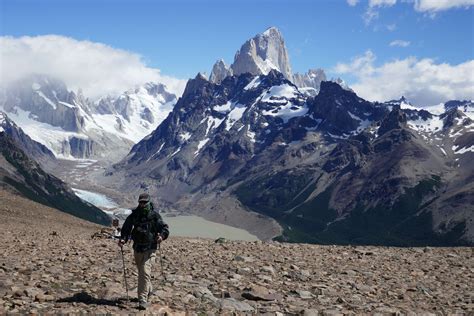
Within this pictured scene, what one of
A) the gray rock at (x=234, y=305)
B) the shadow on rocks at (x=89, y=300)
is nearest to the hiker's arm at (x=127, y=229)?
the shadow on rocks at (x=89, y=300)

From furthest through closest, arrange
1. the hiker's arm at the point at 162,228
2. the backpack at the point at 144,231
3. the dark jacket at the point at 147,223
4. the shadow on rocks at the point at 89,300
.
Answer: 1. the hiker's arm at the point at 162,228
2. the dark jacket at the point at 147,223
3. the backpack at the point at 144,231
4. the shadow on rocks at the point at 89,300

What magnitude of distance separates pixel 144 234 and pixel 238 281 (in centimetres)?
676

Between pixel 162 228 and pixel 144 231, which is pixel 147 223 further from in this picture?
pixel 162 228

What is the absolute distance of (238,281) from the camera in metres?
24.7

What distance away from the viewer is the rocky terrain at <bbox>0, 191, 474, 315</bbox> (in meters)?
19.2

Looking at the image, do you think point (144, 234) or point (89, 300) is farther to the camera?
point (144, 234)

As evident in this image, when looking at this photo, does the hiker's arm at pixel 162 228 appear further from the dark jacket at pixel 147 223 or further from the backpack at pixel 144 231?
the backpack at pixel 144 231

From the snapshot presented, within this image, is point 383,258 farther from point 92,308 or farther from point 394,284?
point 92,308

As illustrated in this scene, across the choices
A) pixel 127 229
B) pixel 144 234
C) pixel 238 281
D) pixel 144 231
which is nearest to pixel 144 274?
pixel 144 234

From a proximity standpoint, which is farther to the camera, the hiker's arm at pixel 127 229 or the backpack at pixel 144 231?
the hiker's arm at pixel 127 229

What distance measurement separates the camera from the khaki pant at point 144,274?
61.5ft

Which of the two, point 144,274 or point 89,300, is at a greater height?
point 144,274

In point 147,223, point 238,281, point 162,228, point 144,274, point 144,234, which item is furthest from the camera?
point 238,281

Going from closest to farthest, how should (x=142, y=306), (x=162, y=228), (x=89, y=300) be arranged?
(x=142, y=306)
(x=89, y=300)
(x=162, y=228)
